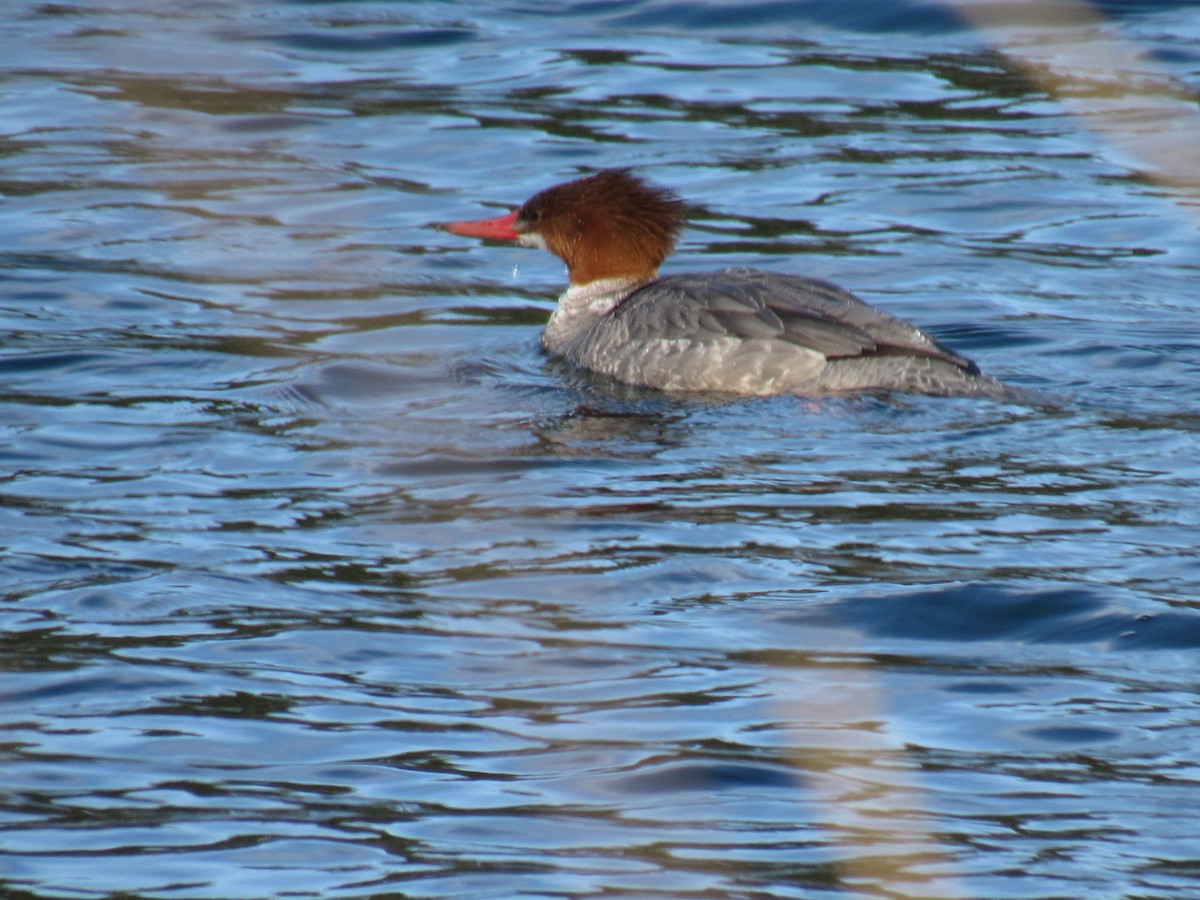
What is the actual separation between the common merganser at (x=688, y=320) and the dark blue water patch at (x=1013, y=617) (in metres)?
2.53

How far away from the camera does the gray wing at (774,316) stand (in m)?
8.73

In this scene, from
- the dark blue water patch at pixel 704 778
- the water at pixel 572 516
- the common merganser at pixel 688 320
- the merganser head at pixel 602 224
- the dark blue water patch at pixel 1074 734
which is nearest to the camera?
Answer: the water at pixel 572 516

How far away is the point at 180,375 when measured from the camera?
30.1 ft

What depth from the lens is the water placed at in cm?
461

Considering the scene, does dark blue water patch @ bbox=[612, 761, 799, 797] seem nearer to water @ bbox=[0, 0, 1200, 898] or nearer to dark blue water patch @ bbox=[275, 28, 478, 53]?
water @ bbox=[0, 0, 1200, 898]

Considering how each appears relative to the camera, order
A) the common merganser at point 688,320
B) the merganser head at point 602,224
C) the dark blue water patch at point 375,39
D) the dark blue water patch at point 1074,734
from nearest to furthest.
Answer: the dark blue water patch at point 1074,734, the common merganser at point 688,320, the merganser head at point 602,224, the dark blue water patch at point 375,39

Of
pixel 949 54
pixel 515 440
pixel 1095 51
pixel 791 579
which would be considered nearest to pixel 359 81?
pixel 949 54

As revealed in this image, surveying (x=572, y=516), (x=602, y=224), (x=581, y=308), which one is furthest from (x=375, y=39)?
(x=572, y=516)

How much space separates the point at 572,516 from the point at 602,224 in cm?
341

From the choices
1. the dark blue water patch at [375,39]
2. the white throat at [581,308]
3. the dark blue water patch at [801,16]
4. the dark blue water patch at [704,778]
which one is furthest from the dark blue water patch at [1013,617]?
the dark blue water patch at [375,39]

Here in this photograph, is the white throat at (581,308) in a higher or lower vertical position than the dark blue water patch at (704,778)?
higher

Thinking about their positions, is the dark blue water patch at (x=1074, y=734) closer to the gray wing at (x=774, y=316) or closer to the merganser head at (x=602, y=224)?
the gray wing at (x=774, y=316)

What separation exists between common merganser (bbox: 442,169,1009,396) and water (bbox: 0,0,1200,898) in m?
0.19

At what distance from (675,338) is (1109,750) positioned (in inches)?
175
